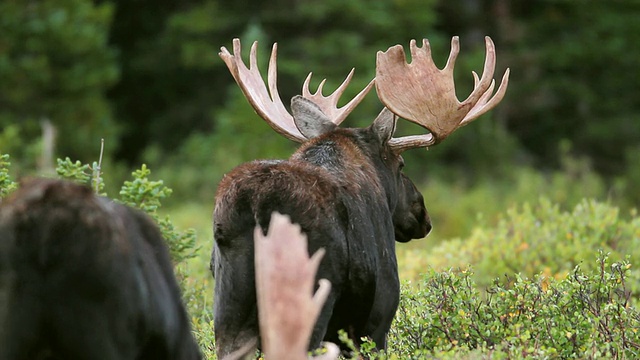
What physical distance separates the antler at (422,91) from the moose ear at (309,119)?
43 cm

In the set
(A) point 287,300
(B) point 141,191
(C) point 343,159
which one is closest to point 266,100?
(B) point 141,191

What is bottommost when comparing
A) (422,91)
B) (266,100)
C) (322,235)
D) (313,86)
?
(322,235)

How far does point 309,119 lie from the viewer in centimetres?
827

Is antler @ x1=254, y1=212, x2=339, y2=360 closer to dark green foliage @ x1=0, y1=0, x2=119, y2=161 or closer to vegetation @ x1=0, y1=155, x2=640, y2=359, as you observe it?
vegetation @ x1=0, y1=155, x2=640, y2=359

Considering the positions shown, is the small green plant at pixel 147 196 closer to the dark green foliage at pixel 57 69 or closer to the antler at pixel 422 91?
the antler at pixel 422 91

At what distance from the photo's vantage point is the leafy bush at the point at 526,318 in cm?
695

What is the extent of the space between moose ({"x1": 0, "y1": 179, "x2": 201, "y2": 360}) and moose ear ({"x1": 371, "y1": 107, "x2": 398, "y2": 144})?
3.22m

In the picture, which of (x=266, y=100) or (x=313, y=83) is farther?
(x=313, y=83)

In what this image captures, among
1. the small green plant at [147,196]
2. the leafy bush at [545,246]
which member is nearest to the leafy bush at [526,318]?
the small green plant at [147,196]

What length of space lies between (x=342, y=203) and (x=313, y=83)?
18.4 meters

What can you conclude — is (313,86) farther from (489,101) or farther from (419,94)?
(419,94)

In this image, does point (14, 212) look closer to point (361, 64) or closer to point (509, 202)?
point (509, 202)

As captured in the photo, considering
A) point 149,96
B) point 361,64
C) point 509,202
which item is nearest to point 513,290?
point 509,202

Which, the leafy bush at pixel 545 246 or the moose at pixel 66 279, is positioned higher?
the moose at pixel 66 279
